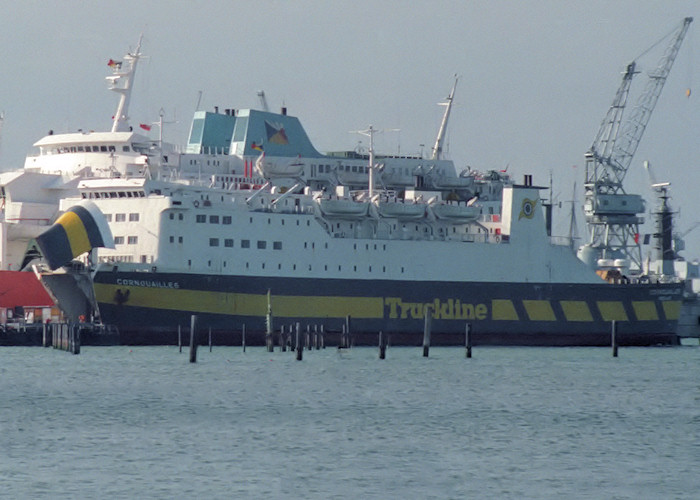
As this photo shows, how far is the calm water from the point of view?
25094 millimetres

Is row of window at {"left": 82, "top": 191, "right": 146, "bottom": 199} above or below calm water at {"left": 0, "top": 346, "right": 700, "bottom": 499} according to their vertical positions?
above

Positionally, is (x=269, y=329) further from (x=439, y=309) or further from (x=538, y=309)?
(x=538, y=309)

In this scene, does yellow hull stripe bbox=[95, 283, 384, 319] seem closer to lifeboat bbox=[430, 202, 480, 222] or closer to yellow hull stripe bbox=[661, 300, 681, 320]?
lifeboat bbox=[430, 202, 480, 222]

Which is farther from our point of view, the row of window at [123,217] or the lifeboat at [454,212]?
the lifeboat at [454,212]

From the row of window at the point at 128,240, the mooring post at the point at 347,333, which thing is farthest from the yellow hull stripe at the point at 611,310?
the row of window at the point at 128,240

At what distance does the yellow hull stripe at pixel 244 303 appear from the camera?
171 ft

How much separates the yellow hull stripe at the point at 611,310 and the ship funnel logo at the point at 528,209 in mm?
4436

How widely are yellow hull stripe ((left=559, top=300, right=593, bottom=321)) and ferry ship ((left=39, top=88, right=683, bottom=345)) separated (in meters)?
0.07

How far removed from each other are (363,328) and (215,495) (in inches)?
1303

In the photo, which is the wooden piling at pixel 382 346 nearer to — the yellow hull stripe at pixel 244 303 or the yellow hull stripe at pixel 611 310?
the yellow hull stripe at pixel 244 303

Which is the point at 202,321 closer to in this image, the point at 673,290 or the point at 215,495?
the point at 673,290

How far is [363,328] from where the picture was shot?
56969 millimetres

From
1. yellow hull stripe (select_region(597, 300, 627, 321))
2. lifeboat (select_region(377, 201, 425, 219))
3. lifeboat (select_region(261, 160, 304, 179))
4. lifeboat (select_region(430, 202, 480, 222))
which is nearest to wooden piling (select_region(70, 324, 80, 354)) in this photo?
lifeboat (select_region(261, 160, 304, 179))

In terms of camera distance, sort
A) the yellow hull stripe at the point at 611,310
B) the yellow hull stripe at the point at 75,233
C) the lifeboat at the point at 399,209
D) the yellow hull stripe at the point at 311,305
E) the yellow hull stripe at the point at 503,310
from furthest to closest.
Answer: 1. the yellow hull stripe at the point at 611,310
2. the yellow hull stripe at the point at 503,310
3. the lifeboat at the point at 399,209
4. the yellow hull stripe at the point at 311,305
5. the yellow hull stripe at the point at 75,233
